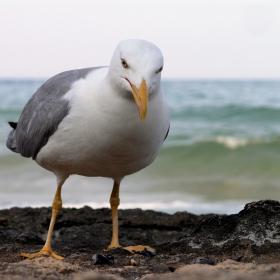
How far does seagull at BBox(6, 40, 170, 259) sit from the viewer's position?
344 centimetres

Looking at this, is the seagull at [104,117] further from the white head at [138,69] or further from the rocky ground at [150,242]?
the rocky ground at [150,242]

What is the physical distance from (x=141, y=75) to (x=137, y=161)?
0.96m

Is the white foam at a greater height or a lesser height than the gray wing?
greater

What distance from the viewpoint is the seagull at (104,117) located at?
3.44 meters

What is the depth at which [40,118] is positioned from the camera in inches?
176

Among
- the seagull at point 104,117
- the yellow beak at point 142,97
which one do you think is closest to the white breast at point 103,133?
the seagull at point 104,117

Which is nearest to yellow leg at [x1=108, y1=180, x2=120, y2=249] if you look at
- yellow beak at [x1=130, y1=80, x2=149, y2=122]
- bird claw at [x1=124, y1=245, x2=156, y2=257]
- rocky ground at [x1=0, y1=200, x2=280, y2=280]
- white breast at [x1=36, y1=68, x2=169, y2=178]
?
rocky ground at [x1=0, y1=200, x2=280, y2=280]

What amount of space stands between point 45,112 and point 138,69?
1291mm

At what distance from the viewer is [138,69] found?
3.35 metres

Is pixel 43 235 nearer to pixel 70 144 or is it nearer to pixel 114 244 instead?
pixel 114 244

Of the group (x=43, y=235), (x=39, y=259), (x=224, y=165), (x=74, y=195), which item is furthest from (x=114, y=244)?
(x=224, y=165)

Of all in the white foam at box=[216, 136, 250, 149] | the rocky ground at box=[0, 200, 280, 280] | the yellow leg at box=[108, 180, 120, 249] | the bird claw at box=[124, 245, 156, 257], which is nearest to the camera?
the rocky ground at box=[0, 200, 280, 280]

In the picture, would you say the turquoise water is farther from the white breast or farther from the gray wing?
the white breast

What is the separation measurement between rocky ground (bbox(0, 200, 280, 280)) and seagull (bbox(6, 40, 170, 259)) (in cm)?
44
